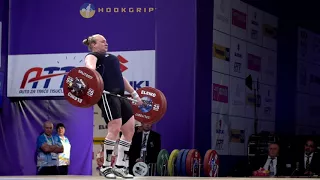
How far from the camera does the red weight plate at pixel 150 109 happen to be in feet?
28.3

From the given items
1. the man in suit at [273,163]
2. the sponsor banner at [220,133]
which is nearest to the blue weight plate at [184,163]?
the sponsor banner at [220,133]

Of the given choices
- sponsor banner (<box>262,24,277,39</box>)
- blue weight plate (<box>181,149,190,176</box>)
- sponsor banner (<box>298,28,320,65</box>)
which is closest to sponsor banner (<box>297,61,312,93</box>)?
sponsor banner (<box>298,28,320,65</box>)

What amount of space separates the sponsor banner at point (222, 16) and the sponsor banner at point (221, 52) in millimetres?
98

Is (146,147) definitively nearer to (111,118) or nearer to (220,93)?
(220,93)

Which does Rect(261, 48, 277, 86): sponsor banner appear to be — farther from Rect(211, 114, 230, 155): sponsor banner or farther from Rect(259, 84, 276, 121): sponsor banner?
Rect(211, 114, 230, 155): sponsor banner

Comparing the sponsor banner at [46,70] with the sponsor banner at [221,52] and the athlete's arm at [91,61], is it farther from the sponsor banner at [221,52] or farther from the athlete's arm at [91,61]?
the athlete's arm at [91,61]

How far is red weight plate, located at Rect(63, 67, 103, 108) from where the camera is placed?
25.2 ft

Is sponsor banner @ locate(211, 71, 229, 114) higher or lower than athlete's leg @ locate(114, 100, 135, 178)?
higher

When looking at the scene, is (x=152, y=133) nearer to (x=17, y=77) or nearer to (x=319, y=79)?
(x=17, y=77)

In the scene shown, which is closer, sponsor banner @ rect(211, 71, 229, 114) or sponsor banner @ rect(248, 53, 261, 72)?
sponsor banner @ rect(211, 71, 229, 114)

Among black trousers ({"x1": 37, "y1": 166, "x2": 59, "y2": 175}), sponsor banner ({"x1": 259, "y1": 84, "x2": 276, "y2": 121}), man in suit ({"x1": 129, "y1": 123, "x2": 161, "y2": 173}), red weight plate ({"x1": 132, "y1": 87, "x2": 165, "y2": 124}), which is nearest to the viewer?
red weight plate ({"x1": 132, "y1": 87, "x2": 165, "y2": 124})

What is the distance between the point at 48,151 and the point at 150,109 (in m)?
3.61

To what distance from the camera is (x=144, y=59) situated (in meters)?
12.1

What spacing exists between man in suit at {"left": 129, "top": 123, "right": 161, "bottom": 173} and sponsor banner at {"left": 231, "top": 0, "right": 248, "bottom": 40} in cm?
250
